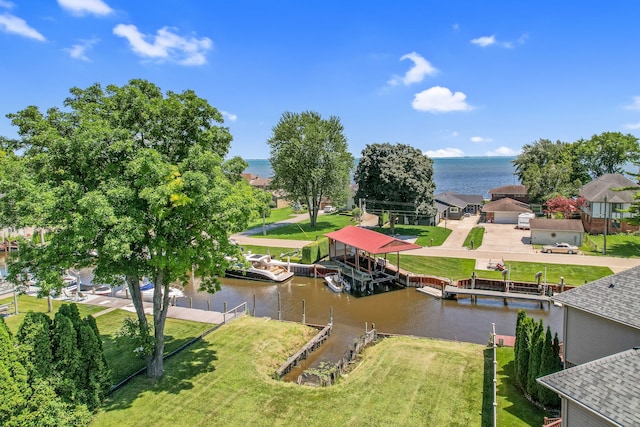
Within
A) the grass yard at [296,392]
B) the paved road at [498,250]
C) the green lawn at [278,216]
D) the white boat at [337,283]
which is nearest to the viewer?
the grass yard at [296,392]

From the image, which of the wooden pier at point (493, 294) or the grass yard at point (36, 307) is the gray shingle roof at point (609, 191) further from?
the grass yard at point (36, 307)

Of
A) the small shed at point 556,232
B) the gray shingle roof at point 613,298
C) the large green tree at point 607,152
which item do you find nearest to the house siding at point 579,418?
the gray shingle roof at point 613,298

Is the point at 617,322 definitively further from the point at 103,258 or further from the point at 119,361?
the point at 119,361

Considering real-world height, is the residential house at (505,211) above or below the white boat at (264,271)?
above

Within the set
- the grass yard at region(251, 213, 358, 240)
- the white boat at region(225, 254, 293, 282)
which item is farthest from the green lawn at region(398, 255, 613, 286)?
the grass yard at region(251, 213, 358, 240)

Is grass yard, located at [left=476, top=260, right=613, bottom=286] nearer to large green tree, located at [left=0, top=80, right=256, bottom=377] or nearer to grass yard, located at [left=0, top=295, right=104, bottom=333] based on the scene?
large green tree, located at [left=0, top=80, right=256, bottom=377]
